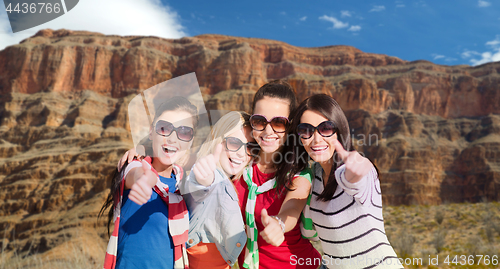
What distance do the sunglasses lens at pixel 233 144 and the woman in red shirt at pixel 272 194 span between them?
0.48 ft

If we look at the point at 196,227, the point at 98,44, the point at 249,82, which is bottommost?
the point at 196,227

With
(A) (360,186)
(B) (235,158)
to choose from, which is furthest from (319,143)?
(B) (235,158)

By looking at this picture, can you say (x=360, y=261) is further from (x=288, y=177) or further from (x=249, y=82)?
(x=249, y=82)

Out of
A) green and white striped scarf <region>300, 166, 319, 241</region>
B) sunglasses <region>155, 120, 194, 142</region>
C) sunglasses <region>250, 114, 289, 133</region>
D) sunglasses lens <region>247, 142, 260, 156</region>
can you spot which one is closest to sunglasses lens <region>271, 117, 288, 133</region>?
sunglasses <region>250, 114, 289, 133</region>

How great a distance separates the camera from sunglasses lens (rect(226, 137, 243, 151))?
92.8 inches

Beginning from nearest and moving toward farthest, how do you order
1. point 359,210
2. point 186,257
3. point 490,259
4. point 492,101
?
1. point 359,210
2. point 186,257
3. point 490,259
4. point 492,101

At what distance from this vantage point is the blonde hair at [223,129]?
2439 millimetres

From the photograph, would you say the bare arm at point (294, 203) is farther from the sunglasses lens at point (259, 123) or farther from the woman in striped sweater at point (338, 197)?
the sunglasses lens at point (259, 123)

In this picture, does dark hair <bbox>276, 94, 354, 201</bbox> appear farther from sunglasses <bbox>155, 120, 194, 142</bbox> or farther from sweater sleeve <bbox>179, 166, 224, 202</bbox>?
sunglasses <bbox>155, 120, 194, 142</bbox>

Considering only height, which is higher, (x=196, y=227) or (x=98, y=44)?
(x=98, y=44)

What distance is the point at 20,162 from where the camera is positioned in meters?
36.5

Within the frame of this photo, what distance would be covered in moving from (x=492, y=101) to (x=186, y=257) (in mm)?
74121

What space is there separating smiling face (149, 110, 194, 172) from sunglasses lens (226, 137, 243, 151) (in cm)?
30

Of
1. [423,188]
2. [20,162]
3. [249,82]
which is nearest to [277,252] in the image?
[20,162]
